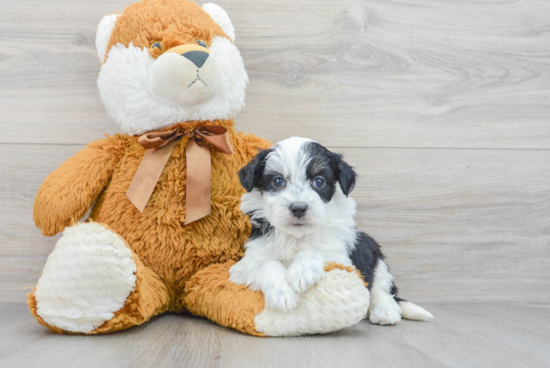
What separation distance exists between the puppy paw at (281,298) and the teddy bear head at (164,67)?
67cm

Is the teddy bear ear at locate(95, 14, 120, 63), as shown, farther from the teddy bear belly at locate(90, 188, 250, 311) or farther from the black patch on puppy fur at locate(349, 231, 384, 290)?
the black patch on puppy fur at locate(349, 231, 384, 290)

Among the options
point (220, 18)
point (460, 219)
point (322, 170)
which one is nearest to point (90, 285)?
point (322, 170)

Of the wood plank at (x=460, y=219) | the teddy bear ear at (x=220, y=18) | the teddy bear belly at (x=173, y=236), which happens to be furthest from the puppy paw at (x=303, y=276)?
the teddy bear ear at (x=220, y=18)

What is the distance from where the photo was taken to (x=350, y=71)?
2088 mm

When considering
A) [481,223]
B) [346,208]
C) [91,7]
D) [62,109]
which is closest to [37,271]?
[62,109]

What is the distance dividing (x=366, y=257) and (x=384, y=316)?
0.22 m

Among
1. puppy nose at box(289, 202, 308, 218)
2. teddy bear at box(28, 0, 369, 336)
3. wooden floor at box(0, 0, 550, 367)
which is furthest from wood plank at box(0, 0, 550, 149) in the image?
puppy nose at box(289, 202, 308, 218)

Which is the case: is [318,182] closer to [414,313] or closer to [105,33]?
Answer: [414,313]

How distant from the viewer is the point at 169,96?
152cm

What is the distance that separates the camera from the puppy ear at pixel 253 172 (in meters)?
1.48

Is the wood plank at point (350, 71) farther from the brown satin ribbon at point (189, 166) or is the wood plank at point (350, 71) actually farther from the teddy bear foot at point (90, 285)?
Result: the teddy bear foot at point (90, 285)

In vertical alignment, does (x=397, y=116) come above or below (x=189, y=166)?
above

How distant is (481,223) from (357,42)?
1016 mm

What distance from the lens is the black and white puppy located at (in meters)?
1.36
